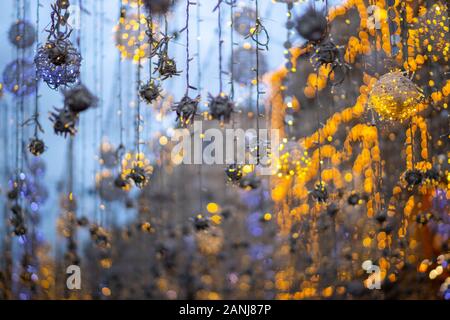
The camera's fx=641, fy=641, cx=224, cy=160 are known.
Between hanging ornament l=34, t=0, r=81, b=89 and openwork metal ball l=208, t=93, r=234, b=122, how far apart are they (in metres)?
0.58

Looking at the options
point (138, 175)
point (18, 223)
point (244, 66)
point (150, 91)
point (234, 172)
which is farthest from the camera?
point (244, 66)

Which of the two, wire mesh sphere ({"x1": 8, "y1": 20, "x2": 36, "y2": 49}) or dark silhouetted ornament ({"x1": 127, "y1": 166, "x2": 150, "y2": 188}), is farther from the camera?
wire mesh sphere ({"x1": 8, "y1": 20, "x2": 36, "y2": 49})

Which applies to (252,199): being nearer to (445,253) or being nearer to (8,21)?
(445,253)

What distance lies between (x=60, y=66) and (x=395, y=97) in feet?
4.93

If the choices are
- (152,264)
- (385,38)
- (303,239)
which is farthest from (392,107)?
(152,264)

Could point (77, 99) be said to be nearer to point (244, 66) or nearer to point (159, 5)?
point (159, 5)

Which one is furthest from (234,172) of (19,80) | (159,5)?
(19,80)

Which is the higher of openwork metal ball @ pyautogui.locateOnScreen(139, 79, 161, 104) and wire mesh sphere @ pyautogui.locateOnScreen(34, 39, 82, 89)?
wire mesh sphere @ pyautogui.locateOnScreen(34, 39, 82, 89)

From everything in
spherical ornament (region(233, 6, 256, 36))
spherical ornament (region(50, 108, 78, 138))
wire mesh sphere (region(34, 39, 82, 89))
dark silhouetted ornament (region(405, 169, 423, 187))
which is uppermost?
spherical ornament (region(233, 6, 256, 36))

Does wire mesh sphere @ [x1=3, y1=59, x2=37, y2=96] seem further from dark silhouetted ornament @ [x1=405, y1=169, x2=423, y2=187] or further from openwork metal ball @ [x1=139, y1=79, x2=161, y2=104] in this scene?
dark silhouetted ornament @ [x1=405, y1=169, x2=423, y2=187]

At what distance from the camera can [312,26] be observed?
3.17 metres

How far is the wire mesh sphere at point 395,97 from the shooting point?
2955 millimetres

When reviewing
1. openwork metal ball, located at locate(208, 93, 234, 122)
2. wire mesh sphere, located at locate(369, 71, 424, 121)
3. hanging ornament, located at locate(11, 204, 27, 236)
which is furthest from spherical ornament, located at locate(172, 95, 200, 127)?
hanging ornament, located at locate(11, 204, 27, 236)

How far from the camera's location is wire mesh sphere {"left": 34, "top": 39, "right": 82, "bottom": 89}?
8.41 ft
